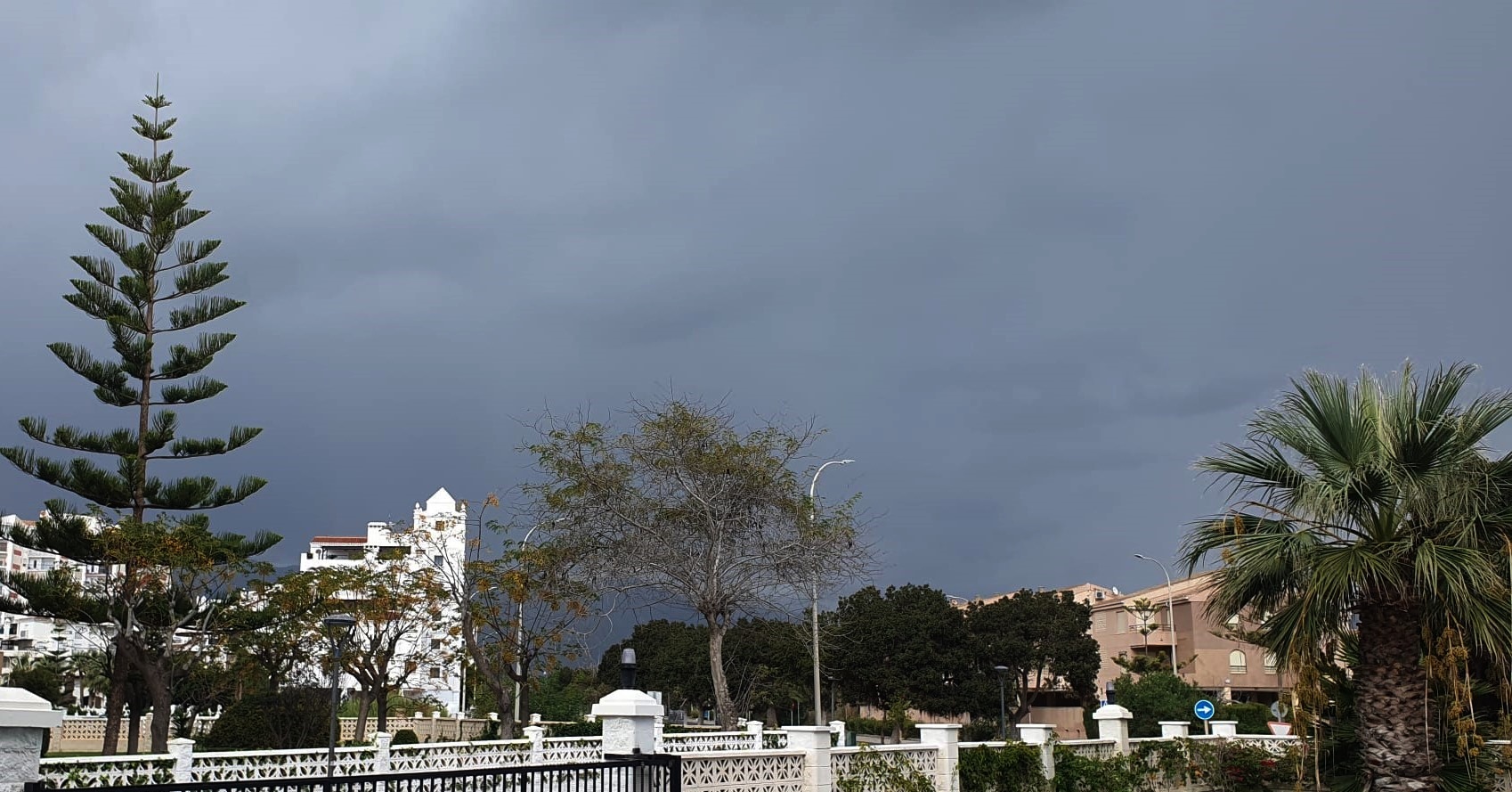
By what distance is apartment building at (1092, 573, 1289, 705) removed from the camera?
61.2 meters

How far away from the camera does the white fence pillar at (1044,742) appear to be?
18125 millimetres

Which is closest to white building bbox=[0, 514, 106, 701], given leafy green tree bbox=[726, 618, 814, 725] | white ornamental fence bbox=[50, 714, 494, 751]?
white ornamental fence bbox=[50, 714, 494, 751]

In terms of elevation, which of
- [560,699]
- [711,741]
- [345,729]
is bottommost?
[345,729]

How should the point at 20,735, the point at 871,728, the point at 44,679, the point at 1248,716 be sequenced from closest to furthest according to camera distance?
1. the point at 20,735
2. the point at 1248,716
3. the point at 44,679
4. the point at 871,728

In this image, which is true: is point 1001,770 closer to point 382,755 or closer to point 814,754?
point 814,754

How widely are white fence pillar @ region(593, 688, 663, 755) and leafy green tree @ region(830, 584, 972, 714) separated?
40.4 meters

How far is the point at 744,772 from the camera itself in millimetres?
14688

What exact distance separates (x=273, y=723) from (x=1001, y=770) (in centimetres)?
1946

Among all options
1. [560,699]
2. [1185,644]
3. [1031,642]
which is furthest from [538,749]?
[1185,644]

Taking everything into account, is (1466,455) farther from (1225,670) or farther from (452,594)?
(1225,670)

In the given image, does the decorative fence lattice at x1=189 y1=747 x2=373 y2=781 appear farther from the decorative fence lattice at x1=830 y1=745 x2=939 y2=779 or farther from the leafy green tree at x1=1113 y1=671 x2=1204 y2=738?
the leafy green tree at x1=1113 y1=671 x2=1204 y2=738

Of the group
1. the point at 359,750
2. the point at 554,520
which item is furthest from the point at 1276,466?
the point at 554,520

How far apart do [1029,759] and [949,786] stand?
1.66 metres

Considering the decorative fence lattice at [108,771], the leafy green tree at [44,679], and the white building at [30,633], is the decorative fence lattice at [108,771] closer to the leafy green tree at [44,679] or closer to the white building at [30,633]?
the leafy green tree at [44,679]
